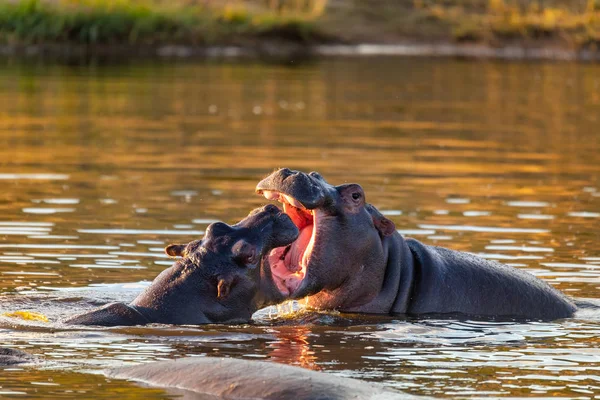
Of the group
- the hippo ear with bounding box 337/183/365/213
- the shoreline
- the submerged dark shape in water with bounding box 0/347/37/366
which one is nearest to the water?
the submerged dark shape in water with bounding box 0/347/37/366

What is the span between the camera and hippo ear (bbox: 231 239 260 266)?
733cm

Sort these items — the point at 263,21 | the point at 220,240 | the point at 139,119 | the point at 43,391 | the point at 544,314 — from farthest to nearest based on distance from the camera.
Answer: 1. the point at 263,21
2. the point at 139,119
3. the point at 544,314
4. the point at 220,240
5. the point at 43,391

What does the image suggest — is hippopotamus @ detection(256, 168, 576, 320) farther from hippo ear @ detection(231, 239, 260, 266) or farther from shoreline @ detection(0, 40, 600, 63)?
shoreline @ detection(0, 40, 600, 63)

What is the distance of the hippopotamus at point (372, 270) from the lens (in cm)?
763

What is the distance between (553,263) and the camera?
9.86 meters

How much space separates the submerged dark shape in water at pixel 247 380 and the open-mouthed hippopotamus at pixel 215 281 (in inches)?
43.8

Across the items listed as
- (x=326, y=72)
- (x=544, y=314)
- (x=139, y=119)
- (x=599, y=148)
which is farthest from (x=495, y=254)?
(x=326, y=72)

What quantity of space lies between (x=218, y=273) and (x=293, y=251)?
2.15 ft

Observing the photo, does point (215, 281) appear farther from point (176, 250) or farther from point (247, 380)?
point (247, 380)

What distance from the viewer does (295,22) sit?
1369 inches

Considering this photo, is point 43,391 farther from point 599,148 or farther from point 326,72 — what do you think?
point 326,72

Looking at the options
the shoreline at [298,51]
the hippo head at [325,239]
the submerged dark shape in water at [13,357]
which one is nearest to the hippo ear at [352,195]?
the hippo head at [325,239]

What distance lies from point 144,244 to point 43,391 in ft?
14.4

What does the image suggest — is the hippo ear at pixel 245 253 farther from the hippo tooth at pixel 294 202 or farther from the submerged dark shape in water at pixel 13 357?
the submerged dark shape in water at pixel 13 357
